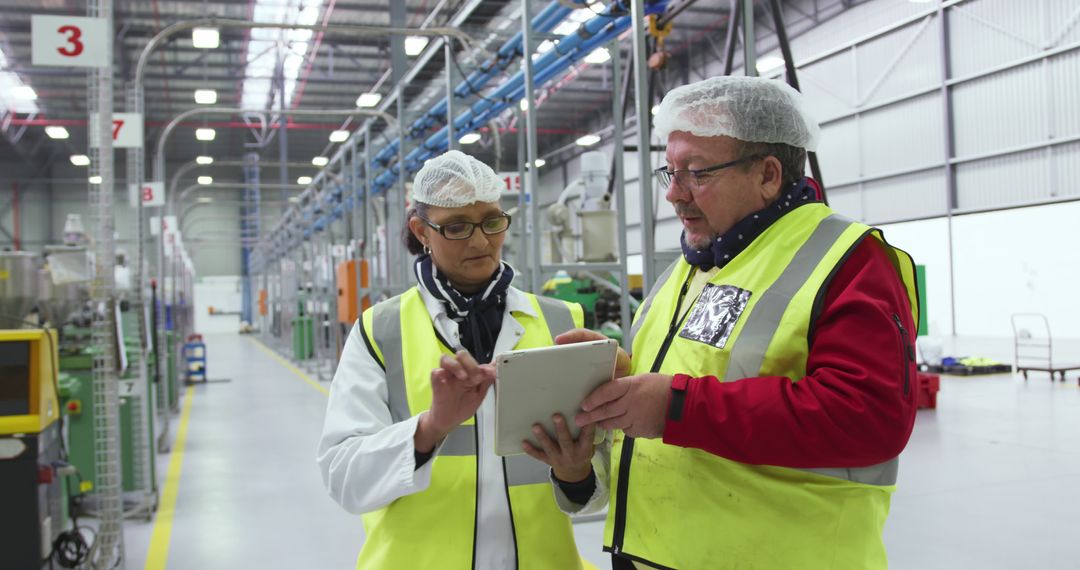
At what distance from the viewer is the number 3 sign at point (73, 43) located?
11.4ft

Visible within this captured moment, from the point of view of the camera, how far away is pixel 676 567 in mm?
1409

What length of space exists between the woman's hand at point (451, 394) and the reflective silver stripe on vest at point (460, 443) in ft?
0.52

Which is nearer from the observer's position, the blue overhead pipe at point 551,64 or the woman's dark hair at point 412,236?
the woman's dark hair at point 412,236

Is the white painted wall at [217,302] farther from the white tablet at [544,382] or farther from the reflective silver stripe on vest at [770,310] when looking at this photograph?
the reflective silver stripe on vest at [770,310]

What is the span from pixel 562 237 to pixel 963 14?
8.49 m

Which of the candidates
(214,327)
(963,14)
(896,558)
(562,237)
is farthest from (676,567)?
(214,327)

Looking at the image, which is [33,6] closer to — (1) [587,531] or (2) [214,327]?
(1) [587,531]

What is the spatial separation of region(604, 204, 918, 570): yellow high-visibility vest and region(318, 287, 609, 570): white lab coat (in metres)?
0.26

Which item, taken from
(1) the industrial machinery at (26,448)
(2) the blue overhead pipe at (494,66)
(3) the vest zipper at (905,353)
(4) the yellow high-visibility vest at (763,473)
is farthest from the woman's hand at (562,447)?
(2) the blue overhead pipe at (494,66)

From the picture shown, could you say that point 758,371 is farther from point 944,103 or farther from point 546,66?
point 944,103

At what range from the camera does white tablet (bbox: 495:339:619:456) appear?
1241 millimetres

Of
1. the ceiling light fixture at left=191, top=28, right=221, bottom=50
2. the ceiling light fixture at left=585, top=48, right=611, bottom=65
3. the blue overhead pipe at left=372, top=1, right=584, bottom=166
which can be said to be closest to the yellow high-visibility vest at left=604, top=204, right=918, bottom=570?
the blue overhead pipe at left=372, top=1, right=584, bottom=166

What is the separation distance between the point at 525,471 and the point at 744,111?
2.77ft

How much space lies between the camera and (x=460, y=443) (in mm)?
1647
